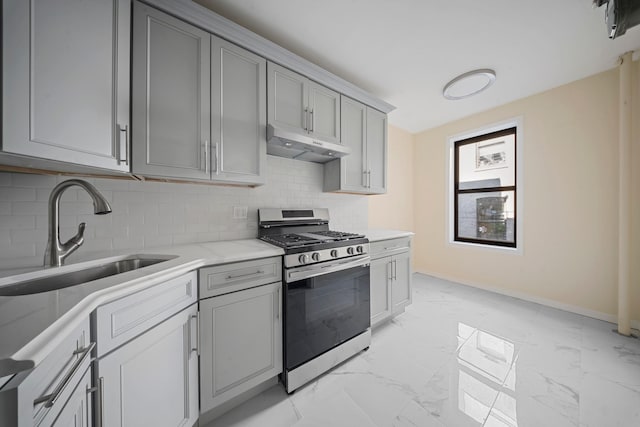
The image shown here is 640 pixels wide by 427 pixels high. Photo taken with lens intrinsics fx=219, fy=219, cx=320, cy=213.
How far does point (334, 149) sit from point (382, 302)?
1.52 metres

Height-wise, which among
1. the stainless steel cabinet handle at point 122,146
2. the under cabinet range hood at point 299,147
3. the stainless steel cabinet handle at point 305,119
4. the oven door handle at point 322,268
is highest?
the stainless steel cabinet handle at point 305,119

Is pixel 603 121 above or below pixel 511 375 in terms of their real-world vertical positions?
above

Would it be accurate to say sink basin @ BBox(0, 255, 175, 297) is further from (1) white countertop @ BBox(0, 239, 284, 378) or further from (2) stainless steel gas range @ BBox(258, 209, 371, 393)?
(2) stainless steel gas range @ BBox(258, 209, 371, 393)

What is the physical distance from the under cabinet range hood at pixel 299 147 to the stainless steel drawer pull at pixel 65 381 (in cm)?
143

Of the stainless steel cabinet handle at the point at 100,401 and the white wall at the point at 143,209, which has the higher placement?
the white wall at the point at 143,209

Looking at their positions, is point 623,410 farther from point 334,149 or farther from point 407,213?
point 407,213

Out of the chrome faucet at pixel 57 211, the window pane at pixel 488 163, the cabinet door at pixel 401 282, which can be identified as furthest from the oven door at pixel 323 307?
the window pane at pixel 488 163

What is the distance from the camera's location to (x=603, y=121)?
7.41 ft

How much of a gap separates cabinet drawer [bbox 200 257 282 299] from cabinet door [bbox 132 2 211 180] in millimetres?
648

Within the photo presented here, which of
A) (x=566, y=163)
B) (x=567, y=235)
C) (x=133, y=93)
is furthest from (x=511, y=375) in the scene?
(x=133, y=93)

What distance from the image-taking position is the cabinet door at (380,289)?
2.05 m

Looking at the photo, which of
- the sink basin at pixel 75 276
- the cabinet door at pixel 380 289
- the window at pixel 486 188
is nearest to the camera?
the sink basin at pixel 75 276

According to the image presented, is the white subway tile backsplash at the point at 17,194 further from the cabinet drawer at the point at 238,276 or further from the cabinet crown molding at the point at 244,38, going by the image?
the cabinet crown molding at the point at 244,38

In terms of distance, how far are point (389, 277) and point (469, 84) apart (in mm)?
2204
